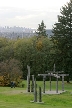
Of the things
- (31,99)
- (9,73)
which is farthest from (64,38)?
(31,99)

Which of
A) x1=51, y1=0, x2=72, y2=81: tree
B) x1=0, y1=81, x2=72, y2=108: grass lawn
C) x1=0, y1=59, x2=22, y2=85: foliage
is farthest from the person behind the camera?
x1=51, y1=0, x2=72, y2=81: tree

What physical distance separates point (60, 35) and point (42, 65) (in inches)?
593

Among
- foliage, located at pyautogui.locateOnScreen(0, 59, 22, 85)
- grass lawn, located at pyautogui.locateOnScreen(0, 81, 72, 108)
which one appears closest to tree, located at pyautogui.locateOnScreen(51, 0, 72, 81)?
foliage, located at pyautogui.locateOnScreen(0, 59, 22, 85)

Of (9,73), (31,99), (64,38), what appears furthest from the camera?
(64,38)

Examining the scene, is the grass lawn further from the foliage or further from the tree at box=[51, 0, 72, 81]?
the tree at box=[51, 0, 72, 81]

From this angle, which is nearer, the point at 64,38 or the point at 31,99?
the point at 31,99

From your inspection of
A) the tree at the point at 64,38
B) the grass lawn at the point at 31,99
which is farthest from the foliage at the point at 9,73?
the grass lawn at the point at 31,99

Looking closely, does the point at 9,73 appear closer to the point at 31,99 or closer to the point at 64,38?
the point at 64,38

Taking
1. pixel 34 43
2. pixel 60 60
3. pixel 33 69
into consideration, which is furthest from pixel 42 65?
pixel 60 60

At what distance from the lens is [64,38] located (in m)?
46.6

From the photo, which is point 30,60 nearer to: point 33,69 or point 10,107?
point 33,69

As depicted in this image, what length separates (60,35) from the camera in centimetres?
4744

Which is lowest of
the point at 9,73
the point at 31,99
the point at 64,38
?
the point at 31,99

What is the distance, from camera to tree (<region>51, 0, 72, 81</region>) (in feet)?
151
